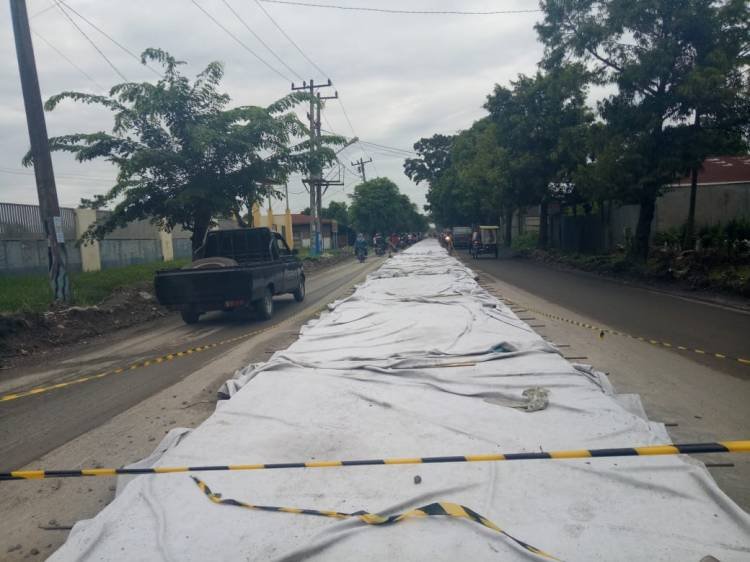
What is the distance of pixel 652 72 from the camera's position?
15688mm

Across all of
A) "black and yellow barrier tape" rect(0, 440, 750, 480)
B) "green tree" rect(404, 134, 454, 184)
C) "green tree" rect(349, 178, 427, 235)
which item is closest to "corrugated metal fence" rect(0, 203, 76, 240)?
"black and yellow barrier tape" rect(0, 440, 750, 480)

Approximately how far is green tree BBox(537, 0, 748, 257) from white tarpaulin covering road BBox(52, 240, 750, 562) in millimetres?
12580

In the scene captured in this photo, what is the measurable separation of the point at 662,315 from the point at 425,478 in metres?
9.28

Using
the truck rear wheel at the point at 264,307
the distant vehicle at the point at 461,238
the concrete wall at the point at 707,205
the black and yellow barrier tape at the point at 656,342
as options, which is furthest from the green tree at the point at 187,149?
the distant vehicle at the point at 461,238

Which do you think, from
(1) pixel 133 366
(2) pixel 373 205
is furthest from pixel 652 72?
(2) pixel 373 205

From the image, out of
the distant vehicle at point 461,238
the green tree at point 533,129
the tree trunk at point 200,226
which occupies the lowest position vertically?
the distant vehicle at point 461,238

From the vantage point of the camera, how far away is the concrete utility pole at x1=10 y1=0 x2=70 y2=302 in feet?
36.2

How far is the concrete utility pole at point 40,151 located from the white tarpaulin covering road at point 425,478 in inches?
308

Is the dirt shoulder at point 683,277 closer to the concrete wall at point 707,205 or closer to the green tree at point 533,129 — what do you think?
the concrete wall at point 707,205

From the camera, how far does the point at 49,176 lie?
11.4 m

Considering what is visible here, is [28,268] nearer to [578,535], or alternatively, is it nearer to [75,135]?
[75,135]

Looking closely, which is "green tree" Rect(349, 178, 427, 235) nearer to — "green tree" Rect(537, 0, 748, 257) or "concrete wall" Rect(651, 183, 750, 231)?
"concrete wall" Rect(651, 183, 750, 231)

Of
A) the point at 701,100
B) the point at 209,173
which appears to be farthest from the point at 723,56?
the point at 209,173

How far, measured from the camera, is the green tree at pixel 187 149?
47.5ft
